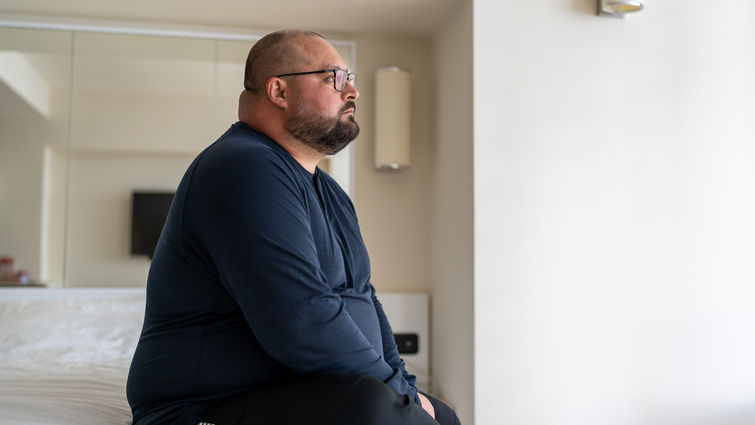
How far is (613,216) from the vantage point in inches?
127

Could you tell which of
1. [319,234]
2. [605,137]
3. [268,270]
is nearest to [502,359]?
[605,137]

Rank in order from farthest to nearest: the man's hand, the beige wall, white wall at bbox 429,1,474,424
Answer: the beige wall
white wall at bbox 429,1,474,424
the man's hand

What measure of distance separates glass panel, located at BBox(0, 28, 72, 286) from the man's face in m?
2.72

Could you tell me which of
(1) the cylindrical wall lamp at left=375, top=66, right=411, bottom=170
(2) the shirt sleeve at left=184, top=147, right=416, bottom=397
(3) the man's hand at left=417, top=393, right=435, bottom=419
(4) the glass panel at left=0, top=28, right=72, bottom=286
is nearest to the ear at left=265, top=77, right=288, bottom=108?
(2) the shirt sleeve at left=184, top=147, right=416, bottom=397

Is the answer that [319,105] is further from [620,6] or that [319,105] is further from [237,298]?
[620,6]

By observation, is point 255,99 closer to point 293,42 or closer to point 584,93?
point 293,42

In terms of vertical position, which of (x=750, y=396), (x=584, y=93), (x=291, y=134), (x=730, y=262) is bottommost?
(x=750, y=396)

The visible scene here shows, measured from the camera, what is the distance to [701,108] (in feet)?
10.9

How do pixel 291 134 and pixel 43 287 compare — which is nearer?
pixel 291 134

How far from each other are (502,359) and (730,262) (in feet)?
4.07

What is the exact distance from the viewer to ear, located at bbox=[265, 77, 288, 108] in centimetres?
171

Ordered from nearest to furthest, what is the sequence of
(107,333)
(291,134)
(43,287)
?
1. (291,134)
2. (107,333)
3. (43,287)

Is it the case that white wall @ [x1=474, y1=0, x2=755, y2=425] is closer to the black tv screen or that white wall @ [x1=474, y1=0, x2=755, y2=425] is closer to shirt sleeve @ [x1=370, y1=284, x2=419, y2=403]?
shirt sleeve @ [x1=370, y1=284, x2=419, y2=403]

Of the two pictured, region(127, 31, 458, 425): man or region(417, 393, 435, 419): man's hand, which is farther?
region(417, 393, 435, 419): man's hand
